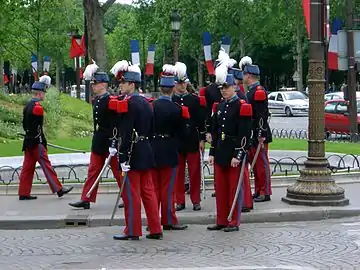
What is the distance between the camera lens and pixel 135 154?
30.0 feet

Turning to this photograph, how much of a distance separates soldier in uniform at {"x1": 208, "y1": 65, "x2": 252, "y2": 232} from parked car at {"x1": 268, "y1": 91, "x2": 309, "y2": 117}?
33.3m

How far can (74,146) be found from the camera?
19.7 meters

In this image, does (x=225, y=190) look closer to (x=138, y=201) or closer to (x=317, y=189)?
(x=138, y=201)

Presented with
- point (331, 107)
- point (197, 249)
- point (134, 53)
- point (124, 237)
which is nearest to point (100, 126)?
point (124, 237)

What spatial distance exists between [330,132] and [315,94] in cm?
1637

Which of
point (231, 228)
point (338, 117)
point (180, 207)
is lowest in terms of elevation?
point (231, 228)

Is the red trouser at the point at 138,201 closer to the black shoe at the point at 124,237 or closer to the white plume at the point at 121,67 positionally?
the black shoe at the point at 124,237

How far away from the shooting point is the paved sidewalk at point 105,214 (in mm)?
10672

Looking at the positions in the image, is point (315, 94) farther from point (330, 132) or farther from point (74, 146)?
point (330, 132)

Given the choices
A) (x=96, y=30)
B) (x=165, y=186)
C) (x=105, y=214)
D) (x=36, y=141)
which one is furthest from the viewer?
(x=96, y=30)

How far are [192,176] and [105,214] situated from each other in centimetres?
144

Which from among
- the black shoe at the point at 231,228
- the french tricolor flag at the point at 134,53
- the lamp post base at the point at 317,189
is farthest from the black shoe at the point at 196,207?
the french tricolor flag at the point at 134,53

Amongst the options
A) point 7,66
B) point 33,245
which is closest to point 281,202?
point 33,245

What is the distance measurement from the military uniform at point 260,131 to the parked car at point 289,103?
31171 millimetres
